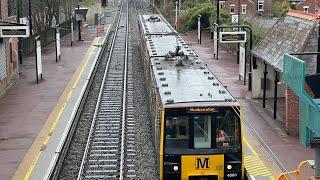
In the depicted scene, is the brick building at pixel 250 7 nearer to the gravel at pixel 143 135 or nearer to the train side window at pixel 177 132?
the gravel at pixel 143 135

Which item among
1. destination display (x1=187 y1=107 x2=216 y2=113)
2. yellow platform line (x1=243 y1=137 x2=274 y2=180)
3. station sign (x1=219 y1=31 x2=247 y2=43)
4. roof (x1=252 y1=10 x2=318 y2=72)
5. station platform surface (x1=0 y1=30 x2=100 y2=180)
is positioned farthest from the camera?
station sign (x1=219 y1=31 x2=247 y2=43)

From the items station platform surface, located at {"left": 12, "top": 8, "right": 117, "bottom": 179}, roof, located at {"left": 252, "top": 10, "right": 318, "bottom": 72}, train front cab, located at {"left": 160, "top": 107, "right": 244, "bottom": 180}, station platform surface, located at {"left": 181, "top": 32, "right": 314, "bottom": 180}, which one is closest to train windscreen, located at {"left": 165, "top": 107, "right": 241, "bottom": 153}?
train front cab, located at {"left": 160, "top": 107, "right": 244, "bottom": 180}

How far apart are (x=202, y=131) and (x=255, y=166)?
3.35m

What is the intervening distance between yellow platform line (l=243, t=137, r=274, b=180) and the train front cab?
2.16 m

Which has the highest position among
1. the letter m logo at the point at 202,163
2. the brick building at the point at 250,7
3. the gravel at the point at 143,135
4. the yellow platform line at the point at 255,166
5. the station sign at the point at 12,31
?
the brick building at the point at 250,7

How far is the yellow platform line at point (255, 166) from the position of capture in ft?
49.9

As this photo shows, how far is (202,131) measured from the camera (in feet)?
→ 42.9

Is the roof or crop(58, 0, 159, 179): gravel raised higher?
the roof

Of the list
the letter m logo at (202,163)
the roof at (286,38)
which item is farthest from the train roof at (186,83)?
the roof at (286,38)

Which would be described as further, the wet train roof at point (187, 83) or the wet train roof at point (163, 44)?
the wet train roof at point (163, 44)

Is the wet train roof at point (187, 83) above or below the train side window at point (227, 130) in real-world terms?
above

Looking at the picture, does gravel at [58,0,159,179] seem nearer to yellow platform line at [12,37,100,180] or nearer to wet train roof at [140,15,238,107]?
yellow platform line at [12,37,100,180]

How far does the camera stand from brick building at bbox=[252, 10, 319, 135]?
61.8 feet

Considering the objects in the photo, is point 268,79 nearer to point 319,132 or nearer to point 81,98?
point 81,98
